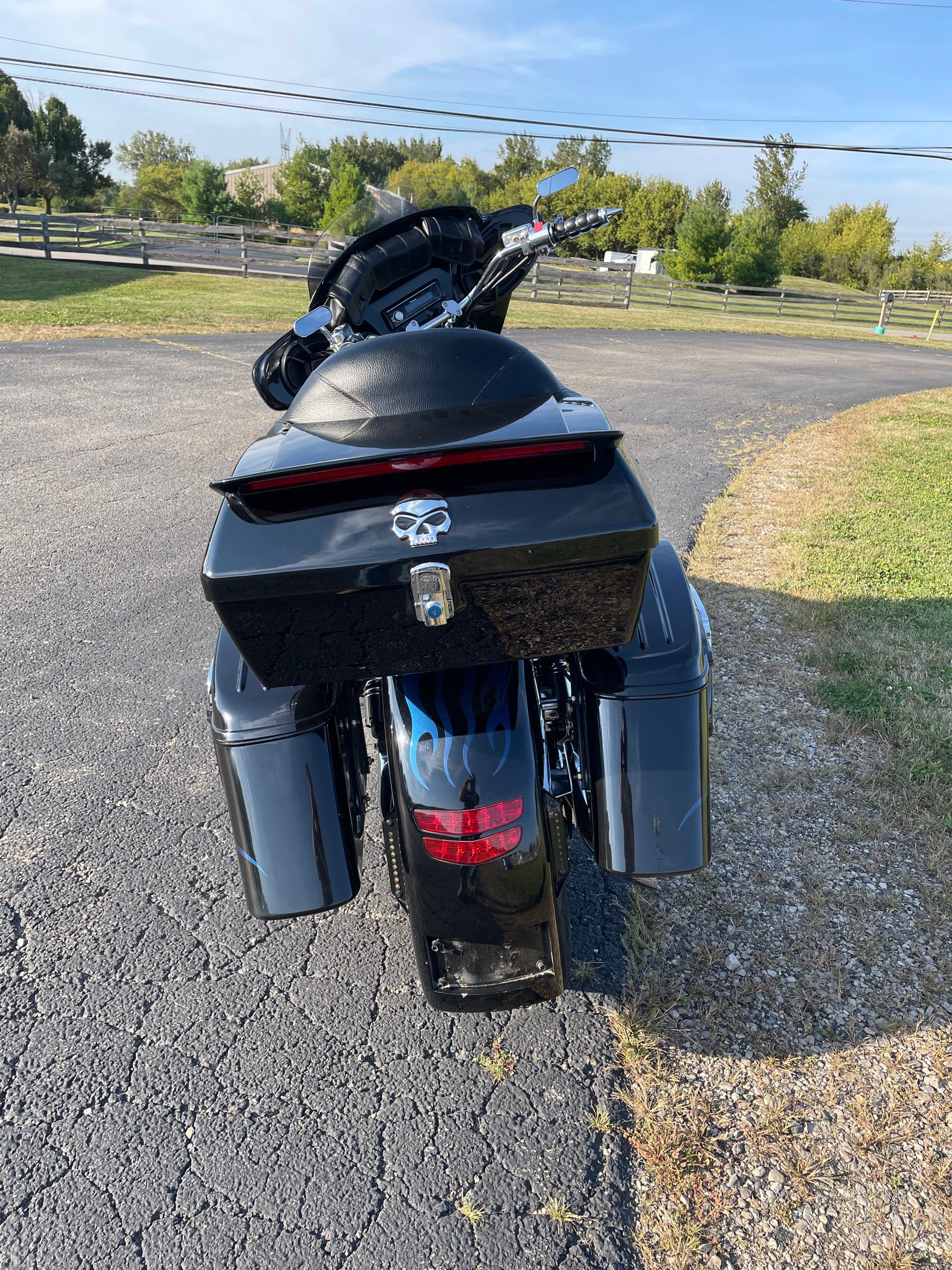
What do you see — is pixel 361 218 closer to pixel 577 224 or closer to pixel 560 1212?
pixel 577 224

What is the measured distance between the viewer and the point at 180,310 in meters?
15.2

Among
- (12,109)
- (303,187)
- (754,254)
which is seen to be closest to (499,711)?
(754,254)

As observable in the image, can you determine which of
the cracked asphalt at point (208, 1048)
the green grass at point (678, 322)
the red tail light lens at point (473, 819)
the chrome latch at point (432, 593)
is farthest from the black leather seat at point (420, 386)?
the green grass at point (678, 322)

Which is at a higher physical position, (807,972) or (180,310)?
(180,310)

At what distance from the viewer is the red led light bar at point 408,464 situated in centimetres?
145

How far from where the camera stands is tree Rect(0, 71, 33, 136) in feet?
163

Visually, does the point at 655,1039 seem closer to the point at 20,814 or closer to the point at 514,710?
the point at 514,710

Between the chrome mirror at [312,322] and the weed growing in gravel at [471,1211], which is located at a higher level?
the chrome mirror at [312,322]

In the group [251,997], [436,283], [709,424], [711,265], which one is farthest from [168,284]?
[711,265]

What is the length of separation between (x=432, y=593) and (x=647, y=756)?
672 millimetres

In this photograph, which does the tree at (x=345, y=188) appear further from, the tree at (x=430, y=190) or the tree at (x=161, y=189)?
the tree at (x=161, y=189)

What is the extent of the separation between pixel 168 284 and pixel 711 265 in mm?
27681

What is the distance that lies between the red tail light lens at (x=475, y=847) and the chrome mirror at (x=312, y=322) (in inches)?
81.0

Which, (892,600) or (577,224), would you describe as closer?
(577,224)
